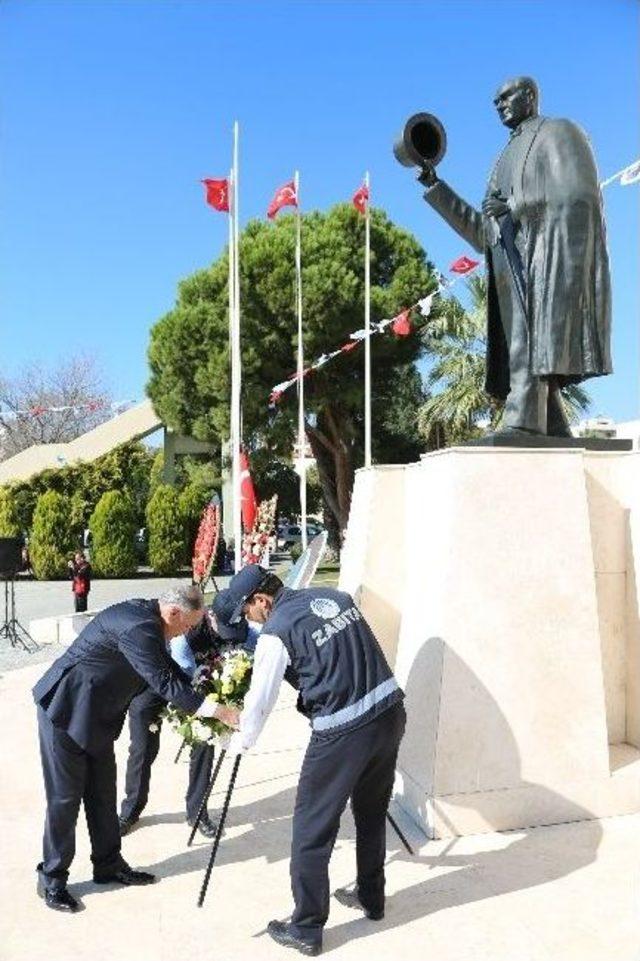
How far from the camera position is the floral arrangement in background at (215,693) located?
4062mm

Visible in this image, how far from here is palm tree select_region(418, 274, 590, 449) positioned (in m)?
23.6

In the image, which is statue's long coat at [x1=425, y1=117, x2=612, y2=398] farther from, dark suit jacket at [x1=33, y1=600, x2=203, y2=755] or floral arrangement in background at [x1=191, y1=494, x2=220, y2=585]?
floral arrangement in background at [x1=191, y1=494, x2=220, y2=585]

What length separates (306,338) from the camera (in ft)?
85.6

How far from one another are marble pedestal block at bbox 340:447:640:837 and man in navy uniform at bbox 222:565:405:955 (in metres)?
1.16

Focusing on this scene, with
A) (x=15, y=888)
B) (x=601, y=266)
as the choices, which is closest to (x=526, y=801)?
(x=15, y=888)

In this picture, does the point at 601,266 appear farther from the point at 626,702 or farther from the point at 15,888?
the point at 15,888

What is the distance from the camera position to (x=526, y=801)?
468cm

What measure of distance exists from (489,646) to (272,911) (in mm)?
1768

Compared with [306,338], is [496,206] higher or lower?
lower

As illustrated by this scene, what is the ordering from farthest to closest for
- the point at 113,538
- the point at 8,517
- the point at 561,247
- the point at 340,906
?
the point at 8,517, the point at 113,538, the point at 561,247, the point at 340,906

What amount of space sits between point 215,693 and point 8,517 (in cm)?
2760

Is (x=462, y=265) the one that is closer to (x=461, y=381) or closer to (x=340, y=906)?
(x=461, y=381)

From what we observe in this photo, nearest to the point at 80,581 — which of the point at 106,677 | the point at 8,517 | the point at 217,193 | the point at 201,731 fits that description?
the point at 217,193

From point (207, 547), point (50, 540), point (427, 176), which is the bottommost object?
point (50, 540)
